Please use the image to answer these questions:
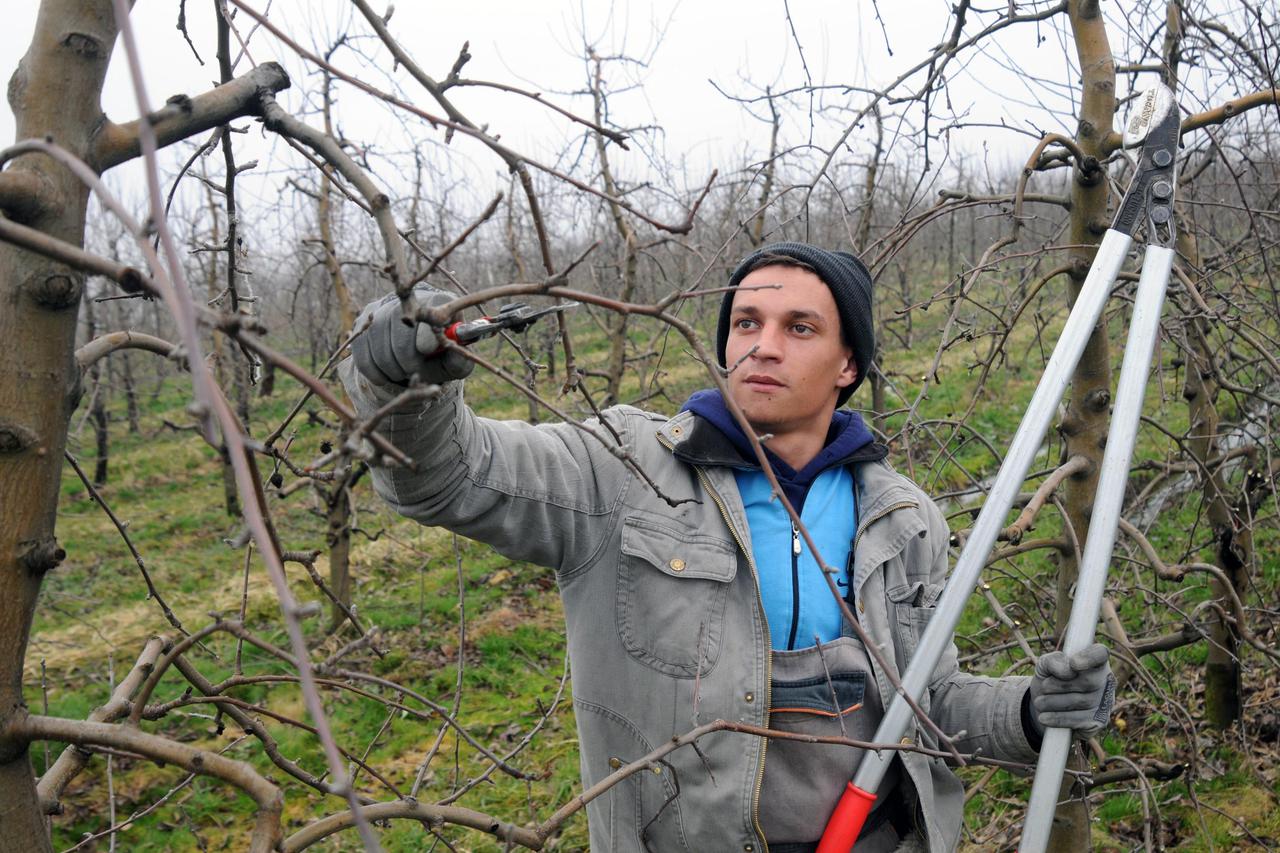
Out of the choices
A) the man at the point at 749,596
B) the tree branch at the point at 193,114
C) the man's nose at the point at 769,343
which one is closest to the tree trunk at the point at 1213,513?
the man at the point at 749,596

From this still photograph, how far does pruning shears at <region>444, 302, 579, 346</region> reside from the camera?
1.10 m

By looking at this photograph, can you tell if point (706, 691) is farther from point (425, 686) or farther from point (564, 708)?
point (425, 686)

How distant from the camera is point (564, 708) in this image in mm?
5527

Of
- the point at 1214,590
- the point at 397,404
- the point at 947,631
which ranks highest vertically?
the point at 397,404

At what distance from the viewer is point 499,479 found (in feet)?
5.64

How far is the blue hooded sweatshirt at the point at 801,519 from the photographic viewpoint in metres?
1.91

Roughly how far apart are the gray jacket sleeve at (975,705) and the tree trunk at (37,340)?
1.69 metres

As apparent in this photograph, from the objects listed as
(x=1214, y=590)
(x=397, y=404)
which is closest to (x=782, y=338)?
(x=397, y=404)

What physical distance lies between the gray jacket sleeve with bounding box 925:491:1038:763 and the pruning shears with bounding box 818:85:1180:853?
14 cm

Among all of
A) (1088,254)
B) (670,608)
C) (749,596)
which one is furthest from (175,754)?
(1088,254)

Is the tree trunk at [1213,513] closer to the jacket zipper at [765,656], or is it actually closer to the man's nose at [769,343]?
the man's nose at [769,343]

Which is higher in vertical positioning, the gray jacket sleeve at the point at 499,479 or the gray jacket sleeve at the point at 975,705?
the gray jacket sleeve at the point at 499,479

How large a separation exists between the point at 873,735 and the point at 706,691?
41 cm

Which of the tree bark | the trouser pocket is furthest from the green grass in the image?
the trouser pocket
